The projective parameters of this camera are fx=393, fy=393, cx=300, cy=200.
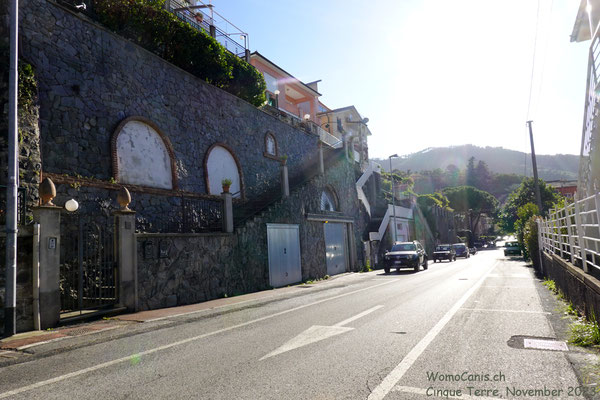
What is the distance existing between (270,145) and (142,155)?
9.92 metres

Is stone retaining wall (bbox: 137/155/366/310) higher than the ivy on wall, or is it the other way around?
the ivy on wall

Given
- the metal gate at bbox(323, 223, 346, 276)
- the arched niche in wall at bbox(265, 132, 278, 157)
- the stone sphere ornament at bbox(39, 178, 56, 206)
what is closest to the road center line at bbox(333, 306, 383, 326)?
the stone sphere ornament at bbox(39, 178, 56, 206)

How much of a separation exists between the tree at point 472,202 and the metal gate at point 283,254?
250 feet

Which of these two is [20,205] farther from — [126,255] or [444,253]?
[444,253]

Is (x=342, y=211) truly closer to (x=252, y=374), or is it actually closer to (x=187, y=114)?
(x=187, y=114)

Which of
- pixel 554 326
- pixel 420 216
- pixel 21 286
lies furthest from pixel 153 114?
pixel 420 216

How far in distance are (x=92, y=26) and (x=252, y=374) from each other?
13573 mm

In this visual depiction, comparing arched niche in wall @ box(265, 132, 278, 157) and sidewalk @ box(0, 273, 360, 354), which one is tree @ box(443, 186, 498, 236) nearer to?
arched niche in wall @ box(265, 132, 278, 157)

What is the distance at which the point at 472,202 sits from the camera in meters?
87.8

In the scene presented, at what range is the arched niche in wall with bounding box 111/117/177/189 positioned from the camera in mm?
13438

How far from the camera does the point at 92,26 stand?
44.0ft

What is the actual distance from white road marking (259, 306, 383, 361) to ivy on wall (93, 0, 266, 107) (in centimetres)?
1395

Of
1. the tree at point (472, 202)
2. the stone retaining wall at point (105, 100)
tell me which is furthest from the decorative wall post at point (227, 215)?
the tree at point (472, 202)

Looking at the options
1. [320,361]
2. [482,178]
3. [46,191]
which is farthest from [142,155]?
[482,178]
